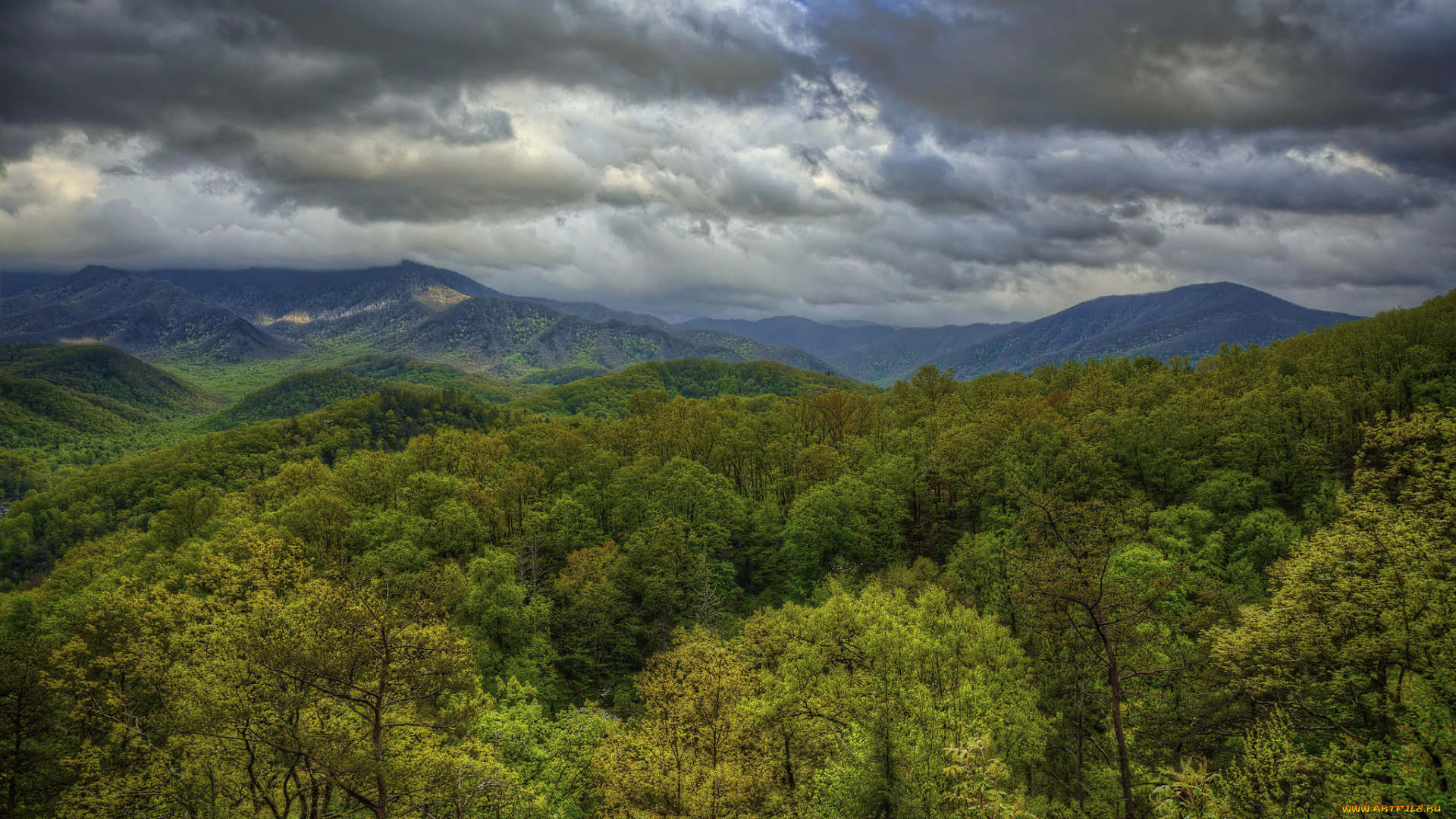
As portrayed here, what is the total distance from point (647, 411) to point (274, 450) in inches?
4880

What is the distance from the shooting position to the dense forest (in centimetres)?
2027

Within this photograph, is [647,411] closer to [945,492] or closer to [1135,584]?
[945,492]

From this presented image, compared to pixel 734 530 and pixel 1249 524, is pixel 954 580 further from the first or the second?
pixel 734 530

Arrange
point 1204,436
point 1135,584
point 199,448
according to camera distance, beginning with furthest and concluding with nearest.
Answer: point 199,448 < point 1204,436 < point 1135,584

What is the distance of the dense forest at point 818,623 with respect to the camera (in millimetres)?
20266

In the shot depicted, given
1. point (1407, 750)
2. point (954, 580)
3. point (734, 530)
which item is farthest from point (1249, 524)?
point (734, 530)

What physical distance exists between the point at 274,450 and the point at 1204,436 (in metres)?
202

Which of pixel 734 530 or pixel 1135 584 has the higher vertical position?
pixel 1135 584

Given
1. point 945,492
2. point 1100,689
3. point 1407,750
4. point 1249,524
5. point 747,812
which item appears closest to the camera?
point 1407,750

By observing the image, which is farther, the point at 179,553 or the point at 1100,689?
the point at 179,553

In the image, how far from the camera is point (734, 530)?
72.6 meters

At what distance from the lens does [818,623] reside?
38.8m

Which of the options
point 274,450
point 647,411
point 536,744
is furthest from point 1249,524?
point 274,450

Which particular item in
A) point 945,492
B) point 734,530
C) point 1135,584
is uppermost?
point 1135,584
